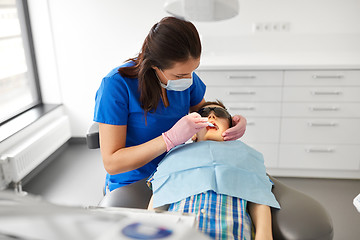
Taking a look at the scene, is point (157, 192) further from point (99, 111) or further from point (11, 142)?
point (11, 142)

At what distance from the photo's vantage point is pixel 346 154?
8.51ft

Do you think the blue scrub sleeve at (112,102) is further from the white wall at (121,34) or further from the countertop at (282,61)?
the white wall at (121,34)

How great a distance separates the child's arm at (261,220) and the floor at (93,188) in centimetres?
113

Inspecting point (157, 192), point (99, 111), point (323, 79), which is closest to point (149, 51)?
point (99, 111)

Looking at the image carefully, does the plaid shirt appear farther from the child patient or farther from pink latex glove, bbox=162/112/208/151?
pink latex glove, bbox=162/112/208/151

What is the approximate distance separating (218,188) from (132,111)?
0.47 meters

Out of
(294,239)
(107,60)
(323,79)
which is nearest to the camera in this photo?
(294,239)

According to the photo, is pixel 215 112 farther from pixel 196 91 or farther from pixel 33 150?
pixel 33 150

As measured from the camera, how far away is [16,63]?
9.97 feet

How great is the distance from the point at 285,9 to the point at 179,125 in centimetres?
201

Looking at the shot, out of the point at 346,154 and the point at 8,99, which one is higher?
the point at 8,99

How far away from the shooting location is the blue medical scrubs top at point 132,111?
1332mm

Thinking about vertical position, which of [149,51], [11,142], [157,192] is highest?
[149,51]

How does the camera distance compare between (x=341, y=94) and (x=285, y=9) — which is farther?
(x=285, y=9)
